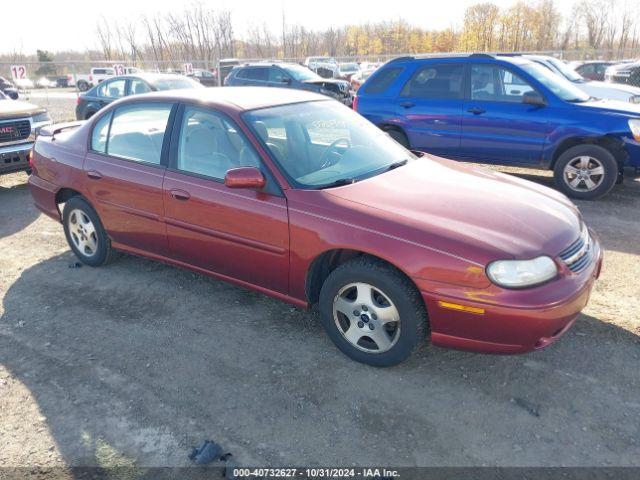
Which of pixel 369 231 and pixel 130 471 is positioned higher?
pixel 369 231

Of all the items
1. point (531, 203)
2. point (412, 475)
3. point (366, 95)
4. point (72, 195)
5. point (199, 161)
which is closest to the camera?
point (412, 475)

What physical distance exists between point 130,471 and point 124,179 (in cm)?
245

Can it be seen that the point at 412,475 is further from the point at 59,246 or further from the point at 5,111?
the point at 5,111

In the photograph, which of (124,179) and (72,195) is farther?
(72,195)

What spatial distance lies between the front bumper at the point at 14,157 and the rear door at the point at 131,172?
11.8 ft

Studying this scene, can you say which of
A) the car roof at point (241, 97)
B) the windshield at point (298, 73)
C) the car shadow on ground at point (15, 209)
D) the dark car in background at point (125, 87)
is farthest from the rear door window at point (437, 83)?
the windshield at point (298, 73)

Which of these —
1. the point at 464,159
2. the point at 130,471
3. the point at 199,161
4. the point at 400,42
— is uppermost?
the point at 400,42

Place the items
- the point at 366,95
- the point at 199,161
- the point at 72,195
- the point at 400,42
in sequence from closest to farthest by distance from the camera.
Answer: the point at 199,161, the point at 72,195, the point at 366,95, the point at 400,42

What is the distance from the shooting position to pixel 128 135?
4.32 metres

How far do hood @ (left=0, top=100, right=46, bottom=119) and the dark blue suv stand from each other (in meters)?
5.17

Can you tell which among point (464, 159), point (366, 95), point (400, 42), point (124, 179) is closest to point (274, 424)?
point (124, 179)

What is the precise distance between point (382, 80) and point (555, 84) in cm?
251

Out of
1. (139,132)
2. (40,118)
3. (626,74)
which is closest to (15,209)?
(40,118)

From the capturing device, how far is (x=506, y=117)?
22.7ft
